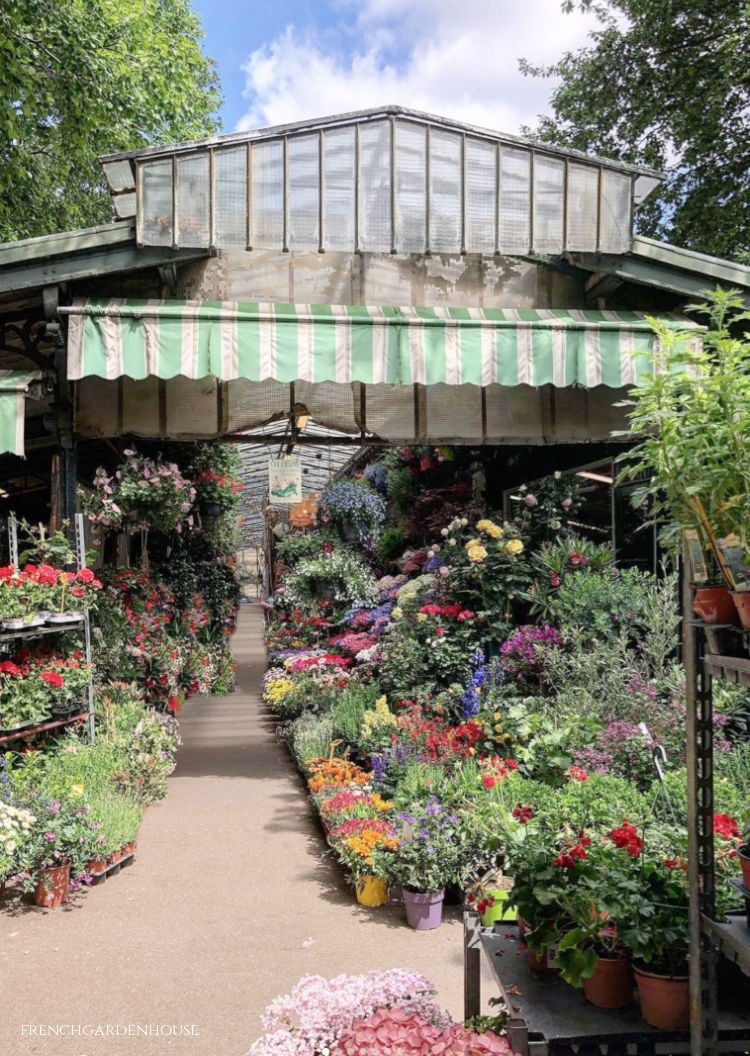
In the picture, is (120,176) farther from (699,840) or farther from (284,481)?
→ (284,481)

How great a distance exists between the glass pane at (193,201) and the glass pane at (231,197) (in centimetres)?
10

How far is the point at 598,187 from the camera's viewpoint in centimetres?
771

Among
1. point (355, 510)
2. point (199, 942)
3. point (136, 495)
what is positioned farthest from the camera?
point (355, 510)

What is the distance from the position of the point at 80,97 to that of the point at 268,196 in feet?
17.8

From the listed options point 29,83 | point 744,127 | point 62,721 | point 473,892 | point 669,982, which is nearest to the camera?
point 669,982

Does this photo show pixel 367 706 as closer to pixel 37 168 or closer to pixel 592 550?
pixel 592 550

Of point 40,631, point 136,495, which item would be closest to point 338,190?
point 136,495

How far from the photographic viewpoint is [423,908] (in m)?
4.97

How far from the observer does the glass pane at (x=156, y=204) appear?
716 cm

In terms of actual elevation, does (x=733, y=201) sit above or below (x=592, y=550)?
above

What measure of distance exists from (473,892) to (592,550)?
14.8 feet

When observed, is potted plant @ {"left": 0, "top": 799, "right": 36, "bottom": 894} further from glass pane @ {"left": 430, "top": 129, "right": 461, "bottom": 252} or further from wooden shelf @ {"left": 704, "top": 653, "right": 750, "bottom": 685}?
glass pane @ {"left": 430, "top": 129, "right": 461, "bottom": 252}

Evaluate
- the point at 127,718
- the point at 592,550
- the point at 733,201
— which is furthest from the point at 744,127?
the point at 127,718

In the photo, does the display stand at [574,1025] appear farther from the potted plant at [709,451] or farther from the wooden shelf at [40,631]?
the wooden shelf at [40,631]
